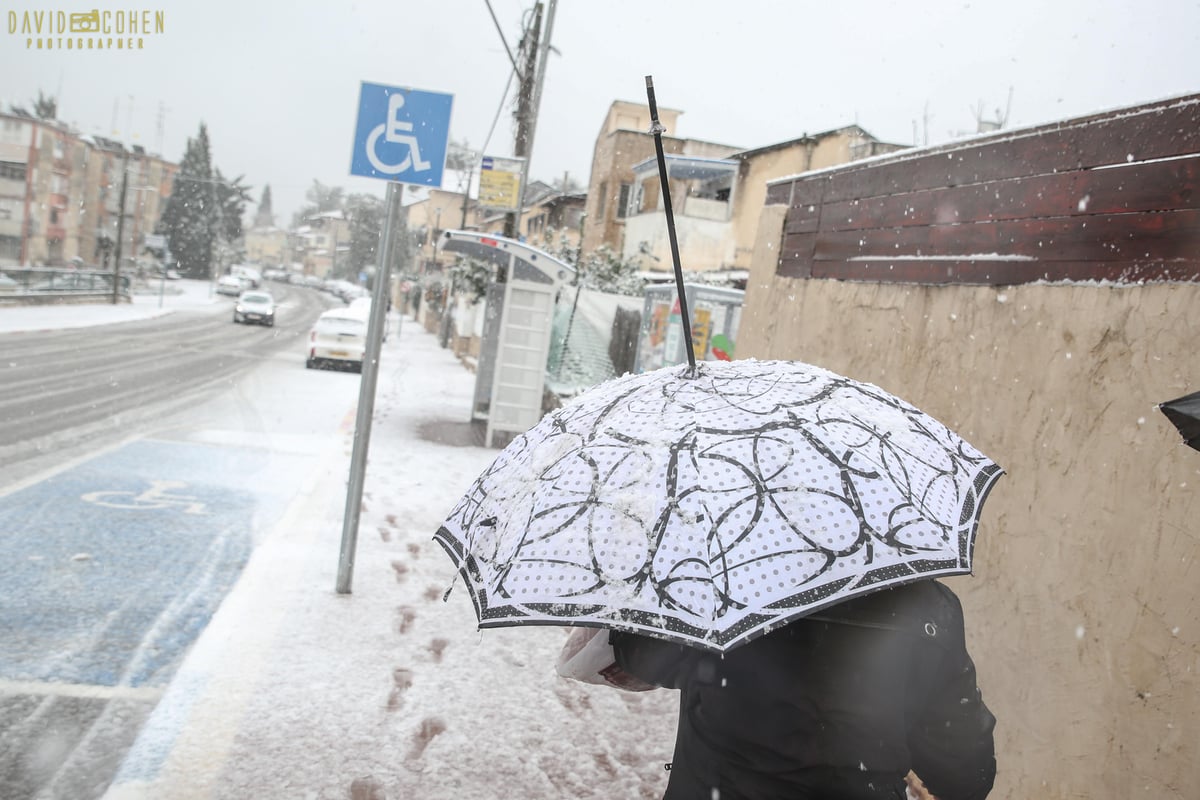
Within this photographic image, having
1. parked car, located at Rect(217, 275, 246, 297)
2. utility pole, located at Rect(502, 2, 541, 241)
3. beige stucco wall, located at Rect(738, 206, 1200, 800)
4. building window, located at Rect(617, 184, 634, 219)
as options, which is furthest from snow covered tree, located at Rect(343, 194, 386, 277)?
beige stucco wall, located at Rect(738, 206, 1200, 800)

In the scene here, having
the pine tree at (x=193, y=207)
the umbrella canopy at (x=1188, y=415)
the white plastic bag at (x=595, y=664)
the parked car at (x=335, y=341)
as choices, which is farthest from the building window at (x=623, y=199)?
the pine tree at (x=193, y=207)

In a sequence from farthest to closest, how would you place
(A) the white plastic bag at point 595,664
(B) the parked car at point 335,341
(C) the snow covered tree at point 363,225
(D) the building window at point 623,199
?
(C) the snow covered tree at point 363,225 < (D) the building window at point 623,199 < (B) the parked car at point 335,341 < (A) the white plastic bag at point 595,664

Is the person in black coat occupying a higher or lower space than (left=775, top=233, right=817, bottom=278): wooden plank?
lower

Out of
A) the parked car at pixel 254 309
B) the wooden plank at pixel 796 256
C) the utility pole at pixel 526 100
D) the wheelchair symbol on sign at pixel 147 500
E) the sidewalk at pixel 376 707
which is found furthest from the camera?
the parked car at pixel 254 309

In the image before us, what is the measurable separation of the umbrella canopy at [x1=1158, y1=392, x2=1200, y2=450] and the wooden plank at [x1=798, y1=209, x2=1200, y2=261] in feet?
4.70

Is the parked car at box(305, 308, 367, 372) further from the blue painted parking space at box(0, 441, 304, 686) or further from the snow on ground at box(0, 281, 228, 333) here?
the blue painted parking space at box(0, 441, 304, 686)

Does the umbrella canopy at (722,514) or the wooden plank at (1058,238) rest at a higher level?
the wooden plank at (1058,238)

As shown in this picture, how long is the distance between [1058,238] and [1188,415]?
7.03 feet

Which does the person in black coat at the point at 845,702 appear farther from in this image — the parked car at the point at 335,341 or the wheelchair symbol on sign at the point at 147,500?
the parked car at the point at 335,341

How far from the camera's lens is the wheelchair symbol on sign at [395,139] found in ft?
17.9

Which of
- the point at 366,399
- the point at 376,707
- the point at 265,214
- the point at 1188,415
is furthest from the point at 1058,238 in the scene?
the point at 265,214

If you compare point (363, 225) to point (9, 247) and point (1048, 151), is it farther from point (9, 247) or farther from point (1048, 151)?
point (1048, 151)

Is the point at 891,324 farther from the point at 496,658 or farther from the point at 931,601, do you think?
the point at 931,601

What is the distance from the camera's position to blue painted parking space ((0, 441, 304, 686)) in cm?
450
